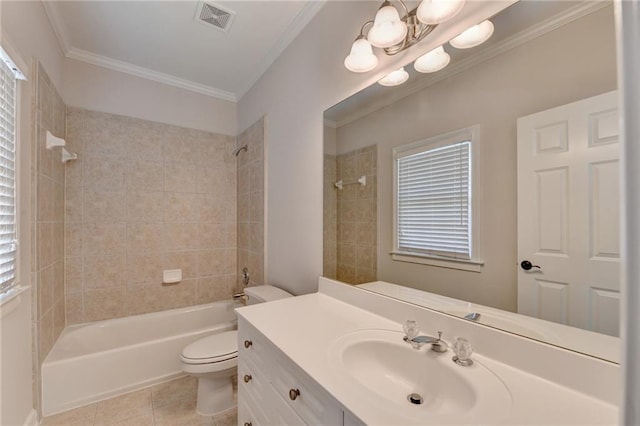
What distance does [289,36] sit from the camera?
194 cm

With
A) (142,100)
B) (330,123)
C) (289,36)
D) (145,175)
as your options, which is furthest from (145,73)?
(330,123)

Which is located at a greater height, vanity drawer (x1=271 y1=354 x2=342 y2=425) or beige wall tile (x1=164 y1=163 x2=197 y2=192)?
beige wall tile (x1=164 y1=163 x2=197 y2=192)

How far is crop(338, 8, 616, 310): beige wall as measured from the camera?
70cm

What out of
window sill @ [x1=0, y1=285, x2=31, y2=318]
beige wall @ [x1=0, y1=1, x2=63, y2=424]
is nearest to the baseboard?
beige wall @ [x1=0, y1=1, x2=63, y2=424]

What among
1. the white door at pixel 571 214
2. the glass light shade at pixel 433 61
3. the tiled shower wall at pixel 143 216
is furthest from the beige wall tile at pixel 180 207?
the white door at pixel 571 214

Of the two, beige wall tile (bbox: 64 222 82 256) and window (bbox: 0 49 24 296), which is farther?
beige wall tile (bbox: 64 222 82 256)

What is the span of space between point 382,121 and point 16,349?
2.07 meters

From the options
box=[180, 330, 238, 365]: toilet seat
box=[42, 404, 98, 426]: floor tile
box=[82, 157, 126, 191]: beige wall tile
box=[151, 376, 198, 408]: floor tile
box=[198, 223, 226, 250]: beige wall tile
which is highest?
box=[82, 157, 126, 191]: beige wall tile

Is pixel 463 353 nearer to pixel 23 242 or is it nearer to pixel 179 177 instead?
pixel 23 242

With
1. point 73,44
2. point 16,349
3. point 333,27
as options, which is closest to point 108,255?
point 16,349

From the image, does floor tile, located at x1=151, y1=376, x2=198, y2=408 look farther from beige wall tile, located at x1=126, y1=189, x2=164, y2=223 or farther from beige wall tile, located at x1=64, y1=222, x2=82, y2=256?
beige wall tile, located at x1=126, y1=189, x2=164, y2=223

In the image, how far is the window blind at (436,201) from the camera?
38.6 inches

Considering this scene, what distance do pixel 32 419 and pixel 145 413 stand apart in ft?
1.80

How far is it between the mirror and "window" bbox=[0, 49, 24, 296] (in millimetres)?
1622
